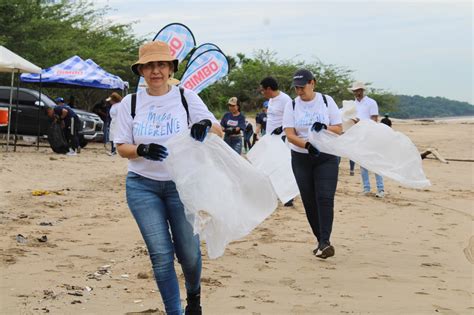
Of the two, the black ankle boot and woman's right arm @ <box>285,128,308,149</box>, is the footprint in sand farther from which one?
the black ankle boot

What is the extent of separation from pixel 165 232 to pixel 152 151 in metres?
0.49

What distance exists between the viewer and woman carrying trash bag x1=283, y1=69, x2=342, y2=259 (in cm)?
733

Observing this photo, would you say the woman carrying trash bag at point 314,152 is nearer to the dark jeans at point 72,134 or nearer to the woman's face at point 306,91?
the woman's face at point 306,91

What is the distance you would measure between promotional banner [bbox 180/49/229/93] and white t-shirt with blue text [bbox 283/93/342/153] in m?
6.19

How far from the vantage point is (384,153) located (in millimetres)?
7734

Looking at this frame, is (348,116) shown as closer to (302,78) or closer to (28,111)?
(302,78)

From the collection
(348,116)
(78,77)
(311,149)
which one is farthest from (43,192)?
(78,77)

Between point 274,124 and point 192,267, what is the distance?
5.17 metres

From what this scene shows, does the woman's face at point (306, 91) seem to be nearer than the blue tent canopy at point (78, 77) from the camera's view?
Yes

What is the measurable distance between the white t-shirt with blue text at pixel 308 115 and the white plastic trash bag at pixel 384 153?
23cm

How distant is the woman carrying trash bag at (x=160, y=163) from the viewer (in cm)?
457

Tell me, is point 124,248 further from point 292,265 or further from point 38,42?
point 38,42

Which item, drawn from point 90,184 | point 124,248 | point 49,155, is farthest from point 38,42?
point 124,248

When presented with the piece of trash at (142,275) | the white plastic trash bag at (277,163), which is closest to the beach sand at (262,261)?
the piece of trash at (142,275)
